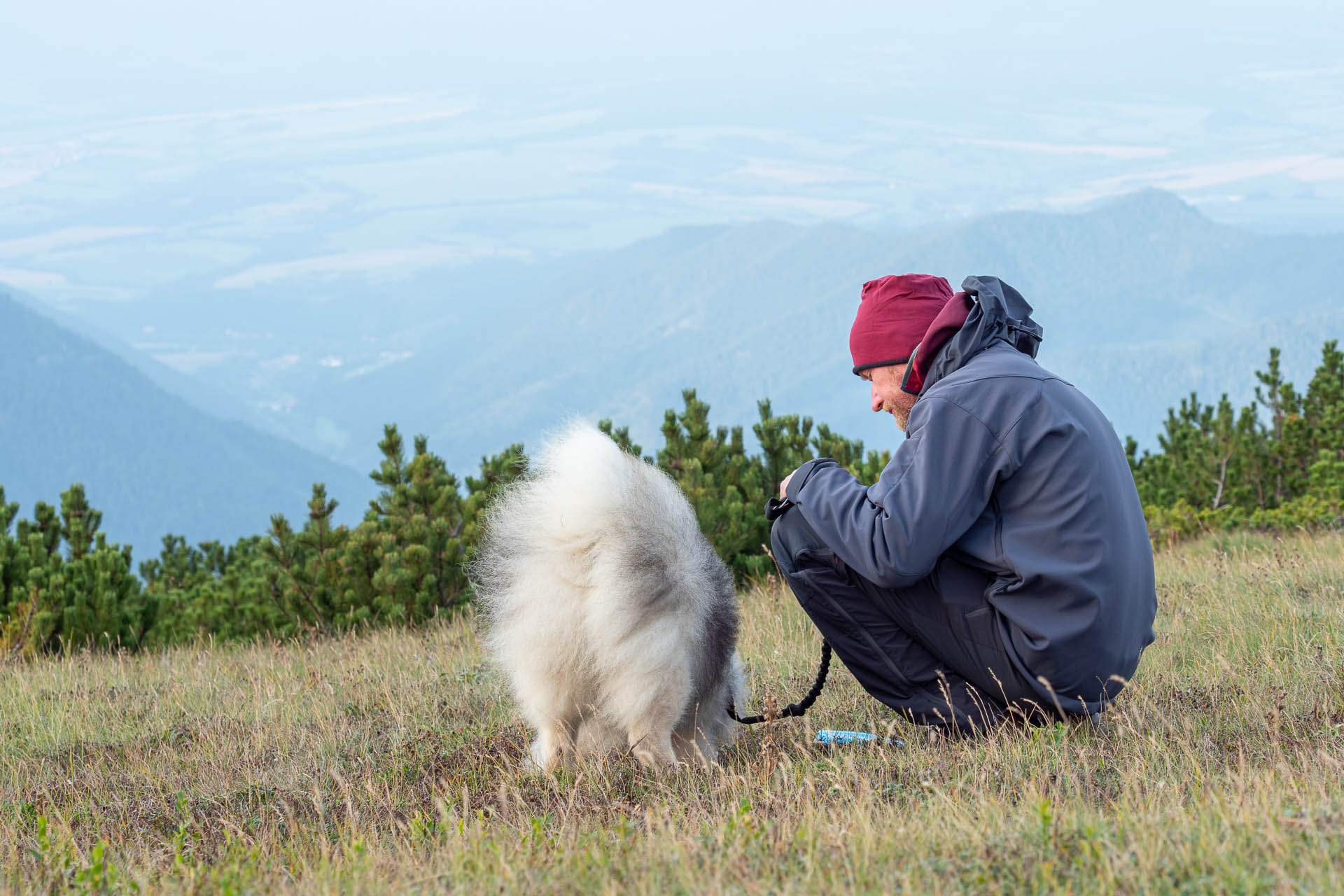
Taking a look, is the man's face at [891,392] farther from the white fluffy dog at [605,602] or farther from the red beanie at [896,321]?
the white fluffy dog at [605,602]

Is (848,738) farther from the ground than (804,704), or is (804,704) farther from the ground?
(804,704)

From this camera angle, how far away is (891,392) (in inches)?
150

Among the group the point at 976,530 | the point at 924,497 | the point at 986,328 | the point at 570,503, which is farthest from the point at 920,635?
the point at 570,503

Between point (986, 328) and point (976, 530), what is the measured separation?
0.65 metres

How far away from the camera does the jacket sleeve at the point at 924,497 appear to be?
3326 millimetres

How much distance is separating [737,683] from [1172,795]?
5.68ft

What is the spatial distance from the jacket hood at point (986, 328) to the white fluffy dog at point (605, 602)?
999 mm

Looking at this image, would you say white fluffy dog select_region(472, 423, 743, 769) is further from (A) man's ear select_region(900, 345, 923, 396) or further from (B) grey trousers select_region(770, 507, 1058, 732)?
(A) man's ear select_region(900, 345, 923, 396)

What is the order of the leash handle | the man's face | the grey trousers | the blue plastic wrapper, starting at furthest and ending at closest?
the leash handle
the blue plastic wrapper
the man's face
the grey trousers

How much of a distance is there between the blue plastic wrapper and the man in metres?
0.16

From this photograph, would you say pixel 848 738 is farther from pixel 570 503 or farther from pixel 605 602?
pixel 570 503

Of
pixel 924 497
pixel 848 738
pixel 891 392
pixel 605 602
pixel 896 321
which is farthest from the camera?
pixel 848 738

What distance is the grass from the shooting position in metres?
2.60

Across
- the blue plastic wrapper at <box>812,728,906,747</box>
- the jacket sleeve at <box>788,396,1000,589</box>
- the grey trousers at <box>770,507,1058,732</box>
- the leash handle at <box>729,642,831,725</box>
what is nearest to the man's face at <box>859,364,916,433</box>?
the jacket sleeve at <box>788,396,1000,589</box>
